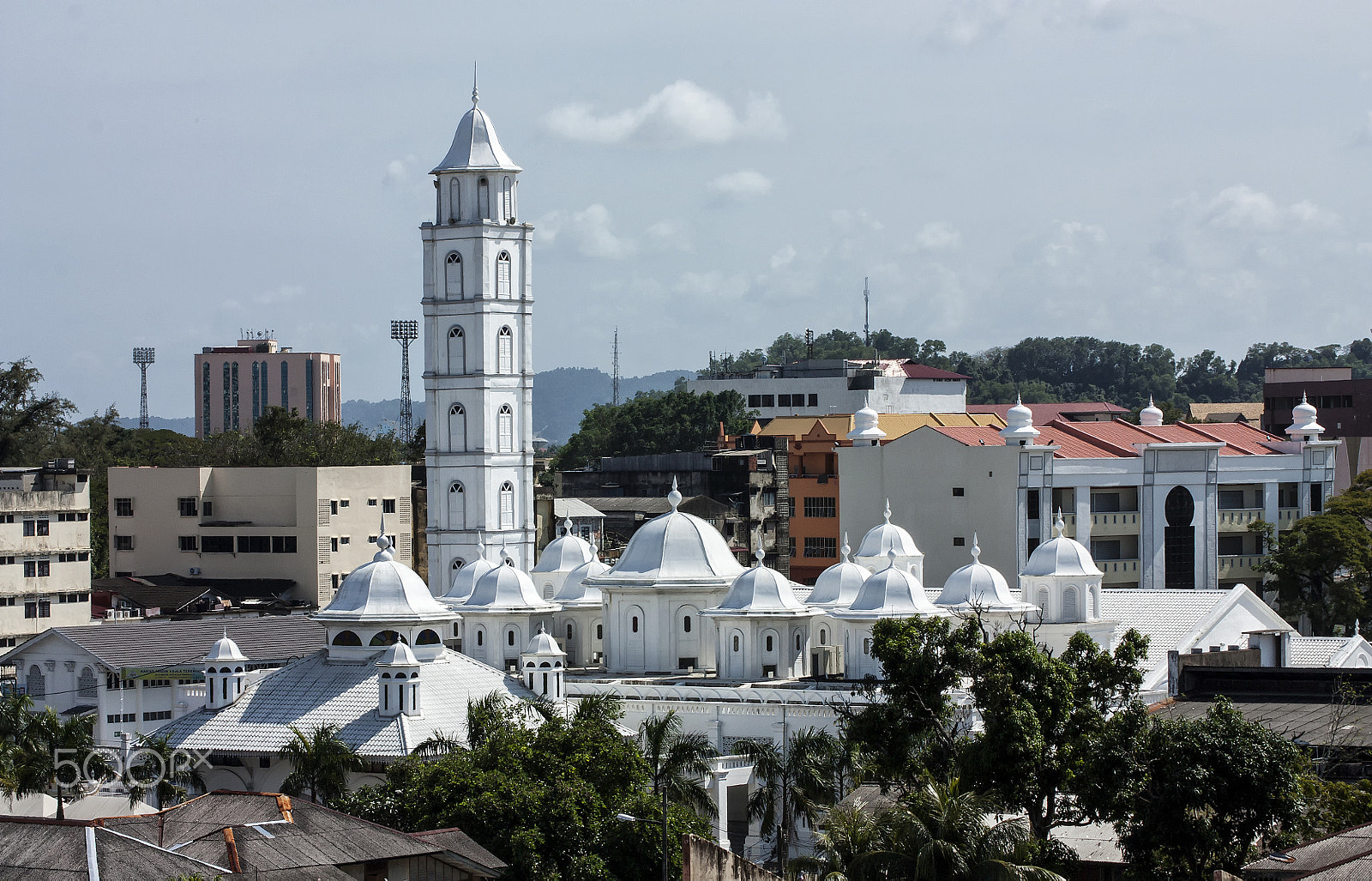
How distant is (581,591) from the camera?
7550 centimetres

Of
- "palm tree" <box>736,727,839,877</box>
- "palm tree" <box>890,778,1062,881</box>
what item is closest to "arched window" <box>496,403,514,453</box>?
"palm tree" <box>736,727,839,877</box>

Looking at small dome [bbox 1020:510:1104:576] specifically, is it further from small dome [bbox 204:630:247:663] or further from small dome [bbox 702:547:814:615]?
small dome [bbox 204:630:247:663]

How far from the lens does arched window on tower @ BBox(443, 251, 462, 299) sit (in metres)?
89.9

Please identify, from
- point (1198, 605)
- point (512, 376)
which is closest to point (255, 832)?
point (1198, 605)

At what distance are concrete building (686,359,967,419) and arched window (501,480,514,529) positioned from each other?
5874 centimetres

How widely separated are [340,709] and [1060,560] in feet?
79.2

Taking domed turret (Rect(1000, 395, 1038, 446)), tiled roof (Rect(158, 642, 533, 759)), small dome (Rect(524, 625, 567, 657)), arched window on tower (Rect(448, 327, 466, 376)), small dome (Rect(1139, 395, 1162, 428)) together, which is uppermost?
arched window on tower (Rect(448, 327, 466, 376))

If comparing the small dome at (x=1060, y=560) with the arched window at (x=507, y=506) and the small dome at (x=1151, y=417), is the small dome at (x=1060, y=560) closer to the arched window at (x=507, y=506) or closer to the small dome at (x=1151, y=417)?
the arched window at (x=507, y=506)

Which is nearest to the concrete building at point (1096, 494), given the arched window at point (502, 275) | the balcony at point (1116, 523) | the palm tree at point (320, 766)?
the balcony at point (1116, 523)

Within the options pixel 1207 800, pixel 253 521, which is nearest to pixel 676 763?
pixel 1207 800

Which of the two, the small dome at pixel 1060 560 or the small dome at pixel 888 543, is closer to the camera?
the small dome at pixel 1060 560

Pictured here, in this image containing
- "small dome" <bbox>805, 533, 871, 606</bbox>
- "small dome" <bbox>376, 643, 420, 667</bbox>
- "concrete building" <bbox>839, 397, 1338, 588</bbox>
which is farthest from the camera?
"concrete building" <bbox>839, 397, 1338, 588</bbox>

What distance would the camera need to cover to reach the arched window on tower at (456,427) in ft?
296

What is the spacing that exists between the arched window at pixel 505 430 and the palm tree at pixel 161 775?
104 ft
